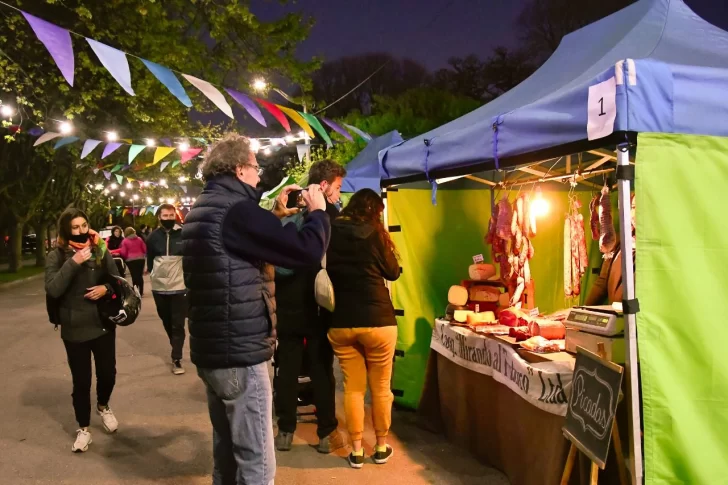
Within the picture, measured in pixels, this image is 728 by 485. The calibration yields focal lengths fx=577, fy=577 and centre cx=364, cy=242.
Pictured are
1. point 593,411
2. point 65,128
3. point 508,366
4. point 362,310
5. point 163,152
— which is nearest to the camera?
point 593,411

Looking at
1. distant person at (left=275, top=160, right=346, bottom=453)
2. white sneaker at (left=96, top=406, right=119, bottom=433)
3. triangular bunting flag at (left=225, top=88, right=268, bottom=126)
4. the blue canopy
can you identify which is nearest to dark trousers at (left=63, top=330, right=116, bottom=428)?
white sneaker at (left=96, top=406, right=119, bottom=433)

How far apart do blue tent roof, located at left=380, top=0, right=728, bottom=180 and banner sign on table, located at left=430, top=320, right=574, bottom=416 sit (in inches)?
51.5

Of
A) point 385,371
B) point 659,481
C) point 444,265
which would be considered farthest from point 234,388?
point 444,265

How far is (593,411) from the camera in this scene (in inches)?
115

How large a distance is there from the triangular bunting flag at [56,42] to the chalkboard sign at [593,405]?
175 inches

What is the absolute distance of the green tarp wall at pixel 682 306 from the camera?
2746 millimetres

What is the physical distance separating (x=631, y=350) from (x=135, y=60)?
46.3 feet

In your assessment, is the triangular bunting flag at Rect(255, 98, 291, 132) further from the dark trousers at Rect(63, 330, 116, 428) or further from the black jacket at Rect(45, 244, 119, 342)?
the dark trousers at Rect(63, 330, 116, 428)

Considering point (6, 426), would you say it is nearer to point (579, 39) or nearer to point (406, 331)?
point (406, 331)

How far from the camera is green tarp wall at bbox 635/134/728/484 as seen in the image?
275 cm

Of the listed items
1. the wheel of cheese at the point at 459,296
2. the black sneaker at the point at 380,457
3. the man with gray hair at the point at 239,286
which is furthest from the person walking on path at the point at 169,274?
the man with gray hair at the point at 239,286

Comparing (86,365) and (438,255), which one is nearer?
(86,365)

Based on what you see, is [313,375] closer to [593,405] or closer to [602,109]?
[593,405]

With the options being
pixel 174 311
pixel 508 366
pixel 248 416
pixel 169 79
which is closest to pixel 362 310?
pixel 508 366
